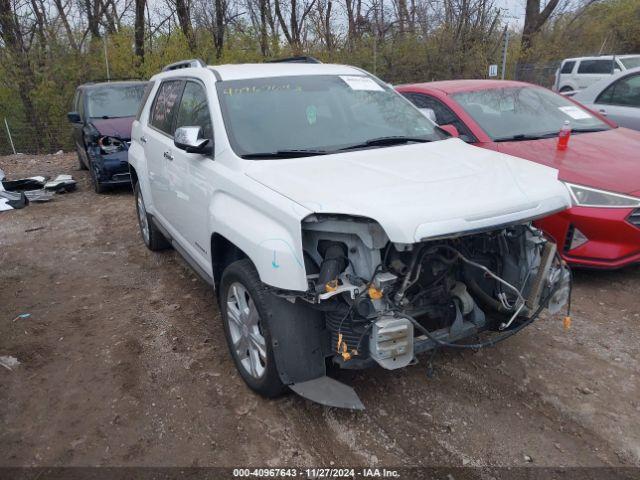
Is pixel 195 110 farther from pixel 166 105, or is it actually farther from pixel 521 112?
pixel 521 112

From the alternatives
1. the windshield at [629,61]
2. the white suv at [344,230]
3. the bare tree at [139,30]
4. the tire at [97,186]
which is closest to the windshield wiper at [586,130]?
the white suv at [344,230]

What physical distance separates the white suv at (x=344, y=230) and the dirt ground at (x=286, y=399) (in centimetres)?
29

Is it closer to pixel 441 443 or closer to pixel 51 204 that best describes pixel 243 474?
pixel 441 443

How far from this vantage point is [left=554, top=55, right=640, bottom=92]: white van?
16234 mm

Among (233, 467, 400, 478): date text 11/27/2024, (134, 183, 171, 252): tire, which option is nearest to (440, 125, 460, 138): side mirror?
(233, 467, 400, 478): date text 11/27/2024

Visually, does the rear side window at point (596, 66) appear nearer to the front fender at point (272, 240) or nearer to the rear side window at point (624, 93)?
the rear side window at point (624, 93)

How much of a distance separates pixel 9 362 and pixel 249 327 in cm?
196

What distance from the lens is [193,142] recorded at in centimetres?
332

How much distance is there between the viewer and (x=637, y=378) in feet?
10.6

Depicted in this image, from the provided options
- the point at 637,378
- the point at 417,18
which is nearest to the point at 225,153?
the point at 637,378

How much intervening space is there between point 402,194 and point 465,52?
53.4 feet

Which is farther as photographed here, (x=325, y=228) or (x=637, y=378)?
(x=637, y=378)

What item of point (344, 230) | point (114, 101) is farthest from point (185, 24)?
point (344, 230)

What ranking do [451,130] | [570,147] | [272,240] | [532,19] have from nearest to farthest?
[272,240]
[451,130]
[570,147]
[532,19]
